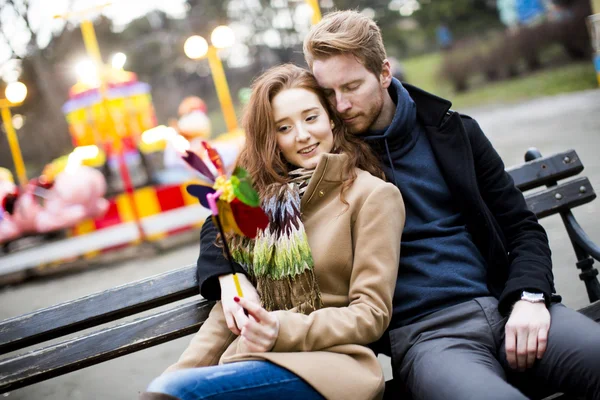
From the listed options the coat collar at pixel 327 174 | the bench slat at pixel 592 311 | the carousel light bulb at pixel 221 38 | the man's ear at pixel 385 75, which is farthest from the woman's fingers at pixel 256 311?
the carousel light bulb at pixel 221 38

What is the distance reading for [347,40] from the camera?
251cm

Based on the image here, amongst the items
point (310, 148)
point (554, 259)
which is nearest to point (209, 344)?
point (310, 148)

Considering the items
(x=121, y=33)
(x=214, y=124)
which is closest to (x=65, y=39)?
(x=121, y=33)

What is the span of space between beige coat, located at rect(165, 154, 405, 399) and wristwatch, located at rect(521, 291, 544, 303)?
0.49 meters

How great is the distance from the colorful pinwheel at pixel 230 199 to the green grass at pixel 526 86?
54.3 ft

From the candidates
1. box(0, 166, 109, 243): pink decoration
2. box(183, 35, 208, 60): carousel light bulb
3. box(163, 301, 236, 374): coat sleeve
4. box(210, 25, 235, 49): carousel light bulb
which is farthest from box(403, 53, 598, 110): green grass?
box(163, 301, 236, 374): coat sleeve

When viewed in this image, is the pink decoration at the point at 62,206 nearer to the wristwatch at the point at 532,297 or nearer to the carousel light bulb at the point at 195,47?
the carousel light bulb at the point at 195,47

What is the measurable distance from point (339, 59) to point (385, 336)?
109cm

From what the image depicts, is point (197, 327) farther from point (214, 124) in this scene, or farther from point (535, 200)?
point (214, 124)

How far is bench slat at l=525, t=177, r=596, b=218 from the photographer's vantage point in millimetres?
3064

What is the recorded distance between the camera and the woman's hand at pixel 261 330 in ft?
6.67

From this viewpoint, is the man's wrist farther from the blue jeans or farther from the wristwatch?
the blue jeans

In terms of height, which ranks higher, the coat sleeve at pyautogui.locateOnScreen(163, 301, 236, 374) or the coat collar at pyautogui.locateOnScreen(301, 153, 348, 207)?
the coat collar at pyautogui.locateOnScreen(301, 153, 348, 207)

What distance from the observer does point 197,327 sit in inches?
104
